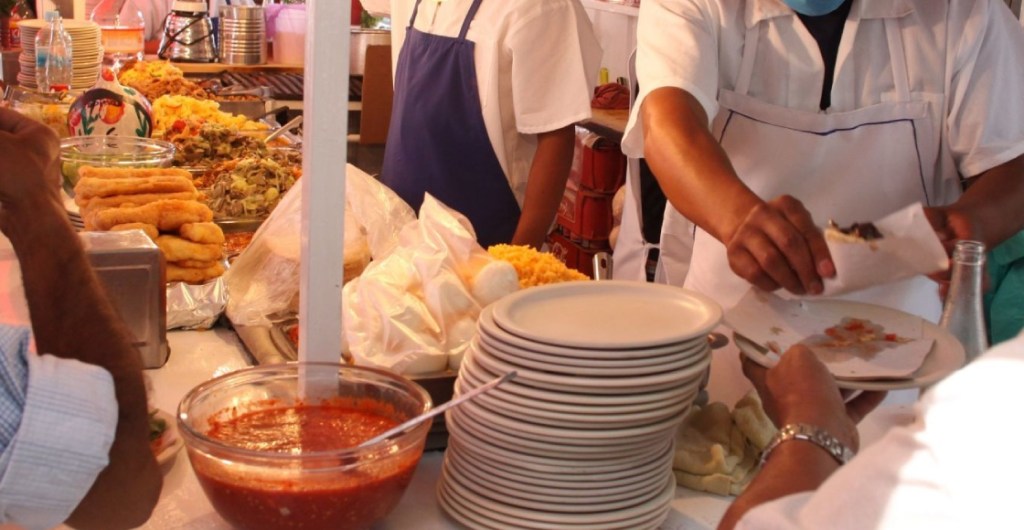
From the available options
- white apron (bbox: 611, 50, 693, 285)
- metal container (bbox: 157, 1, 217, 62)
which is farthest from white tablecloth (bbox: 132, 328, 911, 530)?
metal container (bbox: 157, 1, 217, 62)

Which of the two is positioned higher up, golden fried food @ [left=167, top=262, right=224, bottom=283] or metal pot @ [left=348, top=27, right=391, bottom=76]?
metal pot @ [left=348, top=27, right=391, bottom=76]

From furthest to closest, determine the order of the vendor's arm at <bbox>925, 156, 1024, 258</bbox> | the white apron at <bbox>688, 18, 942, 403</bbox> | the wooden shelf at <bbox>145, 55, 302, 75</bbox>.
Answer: the wooden shelf at <bbox>145, 55, 302, 75</bbox> < the white apron at <bbox>688, 18, 942, 403</bbox> < the vendor's arm at <bbox>925, 156, 1024, 258</bbox>

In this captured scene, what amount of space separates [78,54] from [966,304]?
4151 millimetres

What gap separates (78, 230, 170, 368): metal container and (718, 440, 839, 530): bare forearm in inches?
47.2

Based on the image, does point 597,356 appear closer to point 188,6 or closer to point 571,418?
point 571,418

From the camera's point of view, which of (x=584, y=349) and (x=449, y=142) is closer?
(x=584, y=349)

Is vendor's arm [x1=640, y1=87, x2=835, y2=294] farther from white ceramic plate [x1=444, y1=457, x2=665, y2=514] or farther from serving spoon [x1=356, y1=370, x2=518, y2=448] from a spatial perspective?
serving spoon [x1=356, y1=370, x2=518, y2=448]

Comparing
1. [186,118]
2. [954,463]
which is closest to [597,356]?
[954,463]

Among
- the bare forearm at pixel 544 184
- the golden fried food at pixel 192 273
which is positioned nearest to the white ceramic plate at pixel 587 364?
the golden fried food at pixel 192 273

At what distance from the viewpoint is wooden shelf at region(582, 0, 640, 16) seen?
6.32m

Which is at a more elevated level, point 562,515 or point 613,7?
point 613,7

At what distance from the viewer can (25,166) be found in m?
1.48

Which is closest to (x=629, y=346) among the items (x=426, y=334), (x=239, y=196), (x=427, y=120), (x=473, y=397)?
(x=473, y=397)

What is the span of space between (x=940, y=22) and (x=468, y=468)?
4.92 ft
